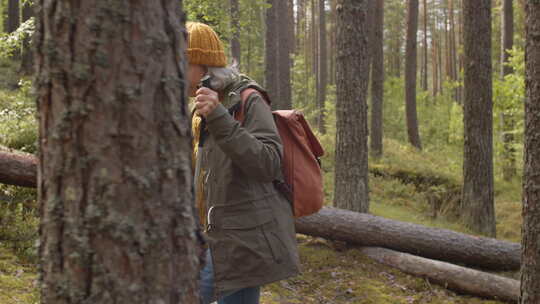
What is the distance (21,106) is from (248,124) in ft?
26.0

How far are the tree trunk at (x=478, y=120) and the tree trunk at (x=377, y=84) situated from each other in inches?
261

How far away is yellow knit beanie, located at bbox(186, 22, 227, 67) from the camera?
8.89 feet

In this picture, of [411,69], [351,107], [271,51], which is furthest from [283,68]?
[351,107]

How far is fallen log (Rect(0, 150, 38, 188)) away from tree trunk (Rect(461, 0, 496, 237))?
7964 mm

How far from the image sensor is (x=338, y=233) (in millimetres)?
7105

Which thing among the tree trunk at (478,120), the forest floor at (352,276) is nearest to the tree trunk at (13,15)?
the forest floor at (352,276)

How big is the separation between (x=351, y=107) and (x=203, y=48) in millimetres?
5682

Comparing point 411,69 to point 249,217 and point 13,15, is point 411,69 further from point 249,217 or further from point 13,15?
point 249,217

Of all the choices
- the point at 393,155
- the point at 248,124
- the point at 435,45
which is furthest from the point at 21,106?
the point at 435,45

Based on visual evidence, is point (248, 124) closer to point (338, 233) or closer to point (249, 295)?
point (249, 295)

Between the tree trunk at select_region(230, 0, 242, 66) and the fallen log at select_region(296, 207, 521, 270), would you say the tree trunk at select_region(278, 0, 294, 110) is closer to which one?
the tree trunk at select_region(230, 0, 242, 66)

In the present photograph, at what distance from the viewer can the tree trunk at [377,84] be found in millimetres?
17300

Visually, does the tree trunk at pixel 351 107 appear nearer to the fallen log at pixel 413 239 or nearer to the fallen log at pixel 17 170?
the fallen log at pixel 413 239

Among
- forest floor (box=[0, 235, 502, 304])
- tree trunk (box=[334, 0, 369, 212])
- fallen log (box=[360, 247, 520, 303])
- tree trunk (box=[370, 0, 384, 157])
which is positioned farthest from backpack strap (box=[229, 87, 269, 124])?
tree trunk (box=[370, 0, 384, 157])
